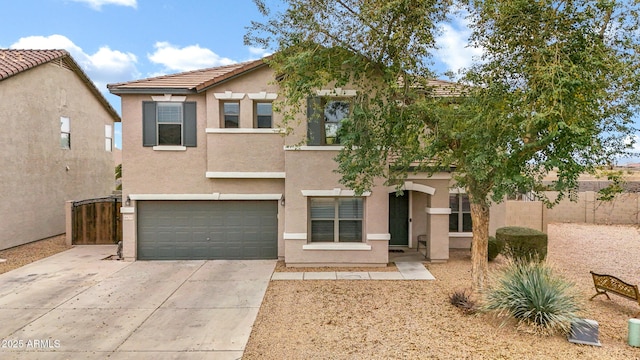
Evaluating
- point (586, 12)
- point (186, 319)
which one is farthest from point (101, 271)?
point (586, 12)

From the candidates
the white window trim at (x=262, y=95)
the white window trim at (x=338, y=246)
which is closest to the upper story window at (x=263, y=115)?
the white window trim at (x=262, y=95)

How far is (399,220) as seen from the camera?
13.8 meters

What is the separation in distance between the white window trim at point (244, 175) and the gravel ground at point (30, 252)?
6938 mm

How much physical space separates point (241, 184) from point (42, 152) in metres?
10.2

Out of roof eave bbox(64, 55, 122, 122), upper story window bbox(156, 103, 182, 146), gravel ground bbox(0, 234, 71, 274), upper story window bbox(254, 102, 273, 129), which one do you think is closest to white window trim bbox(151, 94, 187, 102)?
upper story window bbox(156, 103, 182, 146)

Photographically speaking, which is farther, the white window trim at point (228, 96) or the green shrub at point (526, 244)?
the white window trim at point (228, 96)

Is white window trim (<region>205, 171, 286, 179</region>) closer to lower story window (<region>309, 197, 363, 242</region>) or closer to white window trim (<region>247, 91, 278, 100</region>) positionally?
lower story window (<region>309, 197, 363, 242</region>)

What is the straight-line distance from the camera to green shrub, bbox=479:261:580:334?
6.36 m

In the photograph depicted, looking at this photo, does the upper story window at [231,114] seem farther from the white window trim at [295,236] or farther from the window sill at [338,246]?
the window sill at [338,246]

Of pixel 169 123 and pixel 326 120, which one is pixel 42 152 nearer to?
pixel 169 123

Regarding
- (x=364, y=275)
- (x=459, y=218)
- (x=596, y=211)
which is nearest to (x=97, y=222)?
(x=364, y=275)

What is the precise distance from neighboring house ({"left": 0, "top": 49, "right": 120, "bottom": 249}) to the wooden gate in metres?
2.43

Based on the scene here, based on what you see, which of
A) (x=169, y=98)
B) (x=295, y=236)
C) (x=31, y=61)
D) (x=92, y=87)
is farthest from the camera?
(x=92, y=87)

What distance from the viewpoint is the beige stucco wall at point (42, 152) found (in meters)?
14.0
